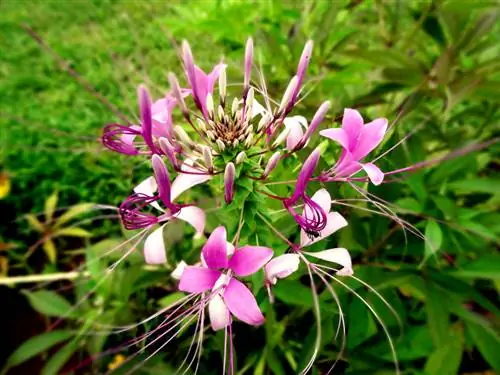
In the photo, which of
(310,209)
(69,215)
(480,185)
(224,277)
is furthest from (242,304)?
(69,215)

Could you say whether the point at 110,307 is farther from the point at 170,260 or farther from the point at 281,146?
the point at 281,146

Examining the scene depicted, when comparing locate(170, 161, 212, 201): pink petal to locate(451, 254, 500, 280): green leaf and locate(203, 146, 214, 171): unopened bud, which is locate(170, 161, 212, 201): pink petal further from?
locate(451, 254, 500, 280): green leaf

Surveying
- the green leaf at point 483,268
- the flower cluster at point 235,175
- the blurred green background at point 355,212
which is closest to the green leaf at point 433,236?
the blurred green background at point 355,212

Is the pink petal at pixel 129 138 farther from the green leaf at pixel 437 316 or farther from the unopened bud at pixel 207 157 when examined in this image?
the green leaf at pixel 437 316

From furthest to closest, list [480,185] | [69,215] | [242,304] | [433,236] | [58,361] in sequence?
1. [69,215]
2. [58,361]
3. [480,185]
4. [433,236]
5. [242,304]

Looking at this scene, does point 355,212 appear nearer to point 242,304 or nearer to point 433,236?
point 433,236

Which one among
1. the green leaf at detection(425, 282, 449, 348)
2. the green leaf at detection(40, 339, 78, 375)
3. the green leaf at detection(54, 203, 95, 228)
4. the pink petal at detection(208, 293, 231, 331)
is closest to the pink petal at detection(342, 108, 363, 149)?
the pink petal at detection(208, 293, 231, 331)
